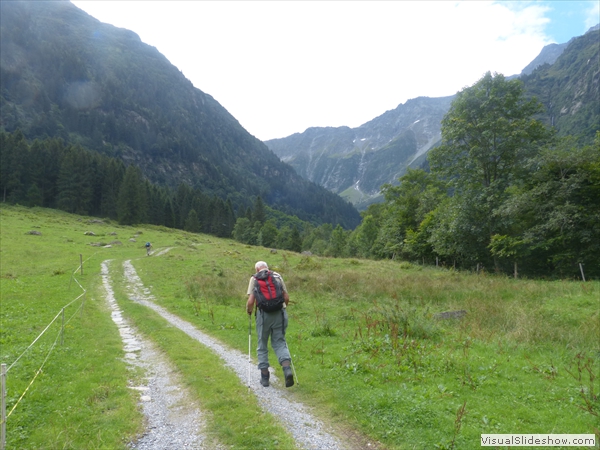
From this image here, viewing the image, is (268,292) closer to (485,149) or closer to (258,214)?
(485,149)

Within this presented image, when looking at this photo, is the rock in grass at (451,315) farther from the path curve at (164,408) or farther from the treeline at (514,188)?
the treeline at (514,188)

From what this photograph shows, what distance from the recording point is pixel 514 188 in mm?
28828

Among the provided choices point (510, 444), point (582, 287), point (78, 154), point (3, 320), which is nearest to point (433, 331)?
point (510, 444)

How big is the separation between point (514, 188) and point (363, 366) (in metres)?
27.6

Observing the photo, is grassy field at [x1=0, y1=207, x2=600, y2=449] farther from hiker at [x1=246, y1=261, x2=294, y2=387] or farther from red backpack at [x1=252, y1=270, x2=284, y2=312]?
red backpack at [x1=252, y1=270, x2=284, y2=312]

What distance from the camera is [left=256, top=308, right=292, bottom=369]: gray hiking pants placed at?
7.92 meters

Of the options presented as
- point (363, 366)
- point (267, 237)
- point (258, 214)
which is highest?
point (258, 214)

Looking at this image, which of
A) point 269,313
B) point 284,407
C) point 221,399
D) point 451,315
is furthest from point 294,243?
point 284,407

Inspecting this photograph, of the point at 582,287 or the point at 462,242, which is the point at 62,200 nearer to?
the point at 462,242

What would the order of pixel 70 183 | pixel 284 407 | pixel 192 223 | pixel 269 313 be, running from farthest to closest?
pixel 192 223
pixel 70 183
pixel 269 313
pixel 284 407

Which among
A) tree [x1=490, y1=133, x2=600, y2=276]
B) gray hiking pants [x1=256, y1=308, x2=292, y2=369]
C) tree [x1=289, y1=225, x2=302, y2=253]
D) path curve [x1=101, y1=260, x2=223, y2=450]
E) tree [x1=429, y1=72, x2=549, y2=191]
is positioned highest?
tree [x1=429, y1=72, x2=549, y2=191]

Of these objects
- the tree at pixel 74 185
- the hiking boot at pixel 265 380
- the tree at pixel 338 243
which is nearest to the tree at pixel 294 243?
the tree at pixel 338 243

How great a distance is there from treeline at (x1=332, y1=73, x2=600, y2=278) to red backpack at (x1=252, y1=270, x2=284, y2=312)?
26152 mm

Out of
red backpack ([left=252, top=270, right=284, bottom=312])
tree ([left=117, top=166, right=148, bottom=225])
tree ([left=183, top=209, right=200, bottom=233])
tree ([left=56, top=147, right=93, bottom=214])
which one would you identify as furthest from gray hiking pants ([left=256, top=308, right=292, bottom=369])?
tree ([left=183, top=209, right=200, bottom=233])
